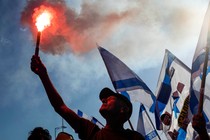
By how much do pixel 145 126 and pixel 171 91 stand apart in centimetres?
170

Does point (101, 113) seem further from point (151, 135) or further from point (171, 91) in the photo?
point (151, 135)

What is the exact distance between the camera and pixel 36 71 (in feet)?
11.9

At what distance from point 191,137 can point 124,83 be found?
10.5 feet

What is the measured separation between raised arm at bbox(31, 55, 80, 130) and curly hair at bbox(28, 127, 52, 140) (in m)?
2.21

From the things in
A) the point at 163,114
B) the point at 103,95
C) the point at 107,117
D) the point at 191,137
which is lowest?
the point at 107,117

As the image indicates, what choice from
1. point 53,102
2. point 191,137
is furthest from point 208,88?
point 53,102

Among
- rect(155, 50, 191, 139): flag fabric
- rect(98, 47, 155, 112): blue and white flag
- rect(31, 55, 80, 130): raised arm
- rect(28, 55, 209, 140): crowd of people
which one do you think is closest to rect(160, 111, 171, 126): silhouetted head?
rect(155, 50, 191, 139): flag fabric

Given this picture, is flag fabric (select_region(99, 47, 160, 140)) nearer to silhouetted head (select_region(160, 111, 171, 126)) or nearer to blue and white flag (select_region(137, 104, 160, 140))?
blue and white flag (select_region(137, 104, 160, 140))

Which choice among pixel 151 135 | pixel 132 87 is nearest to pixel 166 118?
pixel 151 135

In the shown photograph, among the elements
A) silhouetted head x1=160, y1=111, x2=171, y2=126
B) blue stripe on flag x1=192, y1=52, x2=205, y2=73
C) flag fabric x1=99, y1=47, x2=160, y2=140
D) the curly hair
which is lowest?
the curly hair

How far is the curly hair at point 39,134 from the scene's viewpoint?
5.70 m

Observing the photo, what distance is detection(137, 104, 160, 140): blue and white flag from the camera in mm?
11727

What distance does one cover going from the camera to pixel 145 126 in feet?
39.6

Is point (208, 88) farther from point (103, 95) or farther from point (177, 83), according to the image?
point (103, 95)
